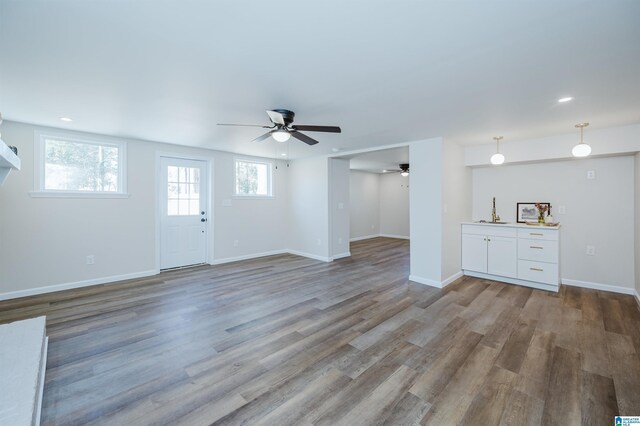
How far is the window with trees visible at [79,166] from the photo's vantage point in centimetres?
397

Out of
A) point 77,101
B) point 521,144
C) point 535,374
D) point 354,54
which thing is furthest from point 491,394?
point 77,101

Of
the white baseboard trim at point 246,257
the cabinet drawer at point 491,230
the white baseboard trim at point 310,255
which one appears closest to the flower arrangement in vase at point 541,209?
the cabinet drawer at point 491,230

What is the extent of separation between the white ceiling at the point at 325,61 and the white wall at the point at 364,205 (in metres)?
5.47

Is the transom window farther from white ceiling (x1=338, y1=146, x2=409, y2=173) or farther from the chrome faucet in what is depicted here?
the chrome faucet

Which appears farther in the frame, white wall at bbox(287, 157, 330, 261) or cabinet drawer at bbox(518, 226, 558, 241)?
white wall at bbox(287, 157, 330, 261)

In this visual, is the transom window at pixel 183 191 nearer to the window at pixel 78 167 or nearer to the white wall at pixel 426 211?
the window at pixel 78 167

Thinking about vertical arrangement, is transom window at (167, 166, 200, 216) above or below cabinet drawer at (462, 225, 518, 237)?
above

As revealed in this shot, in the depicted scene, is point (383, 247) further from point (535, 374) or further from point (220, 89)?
point (220, 89)

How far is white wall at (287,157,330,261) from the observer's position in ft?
20.0

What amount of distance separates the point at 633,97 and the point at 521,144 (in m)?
1.75

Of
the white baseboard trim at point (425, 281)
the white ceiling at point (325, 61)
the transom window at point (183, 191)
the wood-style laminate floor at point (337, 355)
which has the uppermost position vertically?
the white ceiling at point (325, 61)

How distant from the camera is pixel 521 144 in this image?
14.2ft

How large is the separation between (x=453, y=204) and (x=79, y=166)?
609 centimetres

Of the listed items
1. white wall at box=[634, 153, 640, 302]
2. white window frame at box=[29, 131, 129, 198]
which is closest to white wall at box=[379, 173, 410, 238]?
white wall at box=[634, 153, 640, 302]
